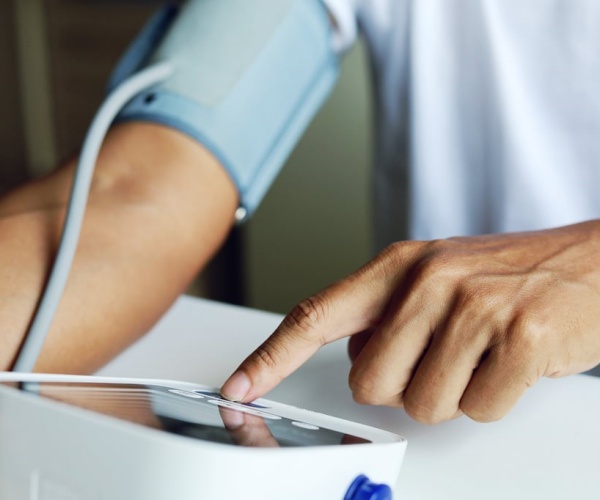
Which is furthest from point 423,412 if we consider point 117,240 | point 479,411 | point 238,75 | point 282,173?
point 282,173

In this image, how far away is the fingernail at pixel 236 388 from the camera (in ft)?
1.18

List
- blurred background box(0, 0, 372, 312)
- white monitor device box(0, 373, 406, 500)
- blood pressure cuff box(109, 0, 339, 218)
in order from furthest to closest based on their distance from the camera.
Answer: blurred background box(0, 0, 372, 312) → blood pressure cuff box(109, 0, 339, 218) → white monitor device box(0, 373, 406, 500)

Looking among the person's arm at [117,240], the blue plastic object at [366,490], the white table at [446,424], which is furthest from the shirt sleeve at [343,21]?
the blue plastic object at [366,490]

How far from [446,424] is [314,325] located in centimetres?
10

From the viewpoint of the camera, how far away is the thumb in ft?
1.22

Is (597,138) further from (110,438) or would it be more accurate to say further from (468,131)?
(110,438)

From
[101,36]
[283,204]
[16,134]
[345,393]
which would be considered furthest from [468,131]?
[16,134]

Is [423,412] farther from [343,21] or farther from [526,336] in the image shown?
[343,21]

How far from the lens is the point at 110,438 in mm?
240

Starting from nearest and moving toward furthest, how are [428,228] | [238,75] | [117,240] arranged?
[117,240] → [238,75] → [428,228]

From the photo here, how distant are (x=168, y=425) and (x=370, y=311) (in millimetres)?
167

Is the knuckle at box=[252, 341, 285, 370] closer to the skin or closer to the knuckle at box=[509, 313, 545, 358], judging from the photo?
the skin

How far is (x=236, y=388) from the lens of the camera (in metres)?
0.36

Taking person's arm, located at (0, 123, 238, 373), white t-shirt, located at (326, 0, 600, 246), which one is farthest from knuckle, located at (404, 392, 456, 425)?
white t-shirt, located at (326, 0, 600, 246)
